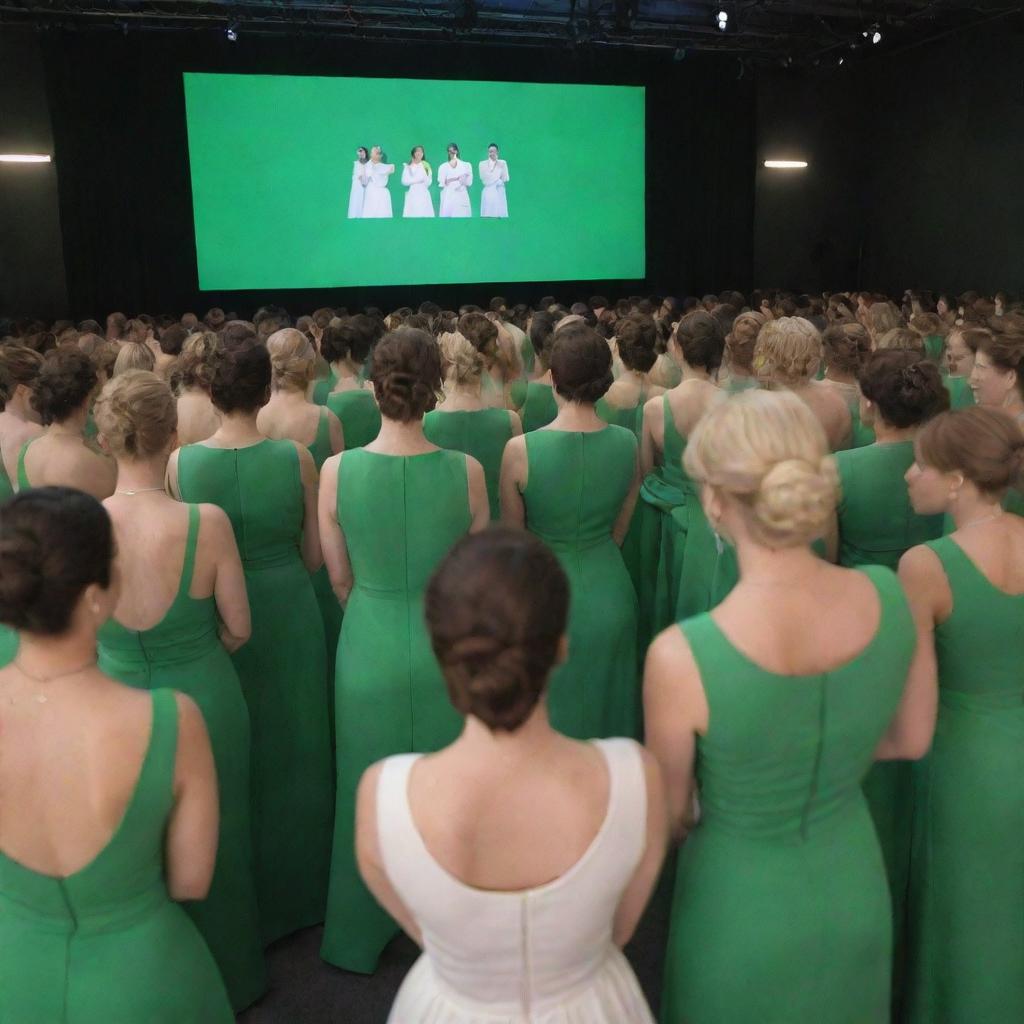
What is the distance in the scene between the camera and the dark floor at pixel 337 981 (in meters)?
2.46

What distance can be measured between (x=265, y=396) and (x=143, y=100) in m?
10.3

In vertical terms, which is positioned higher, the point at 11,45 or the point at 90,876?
the point at 11,45

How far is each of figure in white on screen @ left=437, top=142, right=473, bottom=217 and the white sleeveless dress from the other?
459 inches

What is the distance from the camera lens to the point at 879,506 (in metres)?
2.55

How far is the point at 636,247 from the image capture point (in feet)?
44.9

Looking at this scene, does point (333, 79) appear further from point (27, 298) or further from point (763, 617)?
point (763, 617)

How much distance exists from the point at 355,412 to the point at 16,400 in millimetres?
1219

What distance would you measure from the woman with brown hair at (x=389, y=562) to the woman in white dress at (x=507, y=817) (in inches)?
48.9

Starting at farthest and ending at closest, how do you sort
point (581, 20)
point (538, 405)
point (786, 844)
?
point (581, 20), point (538, 405), point (786, 844)

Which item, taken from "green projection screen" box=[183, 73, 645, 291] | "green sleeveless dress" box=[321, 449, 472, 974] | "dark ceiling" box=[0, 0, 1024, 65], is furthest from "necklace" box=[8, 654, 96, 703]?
"green projection screen" box=[183, 73, 645, 291]

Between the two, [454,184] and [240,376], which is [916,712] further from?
[454,184]

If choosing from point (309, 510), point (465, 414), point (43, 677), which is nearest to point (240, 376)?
point (309, 510)

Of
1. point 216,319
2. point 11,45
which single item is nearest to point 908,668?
point 216,319

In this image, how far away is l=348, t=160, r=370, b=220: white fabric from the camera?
11797 mm
